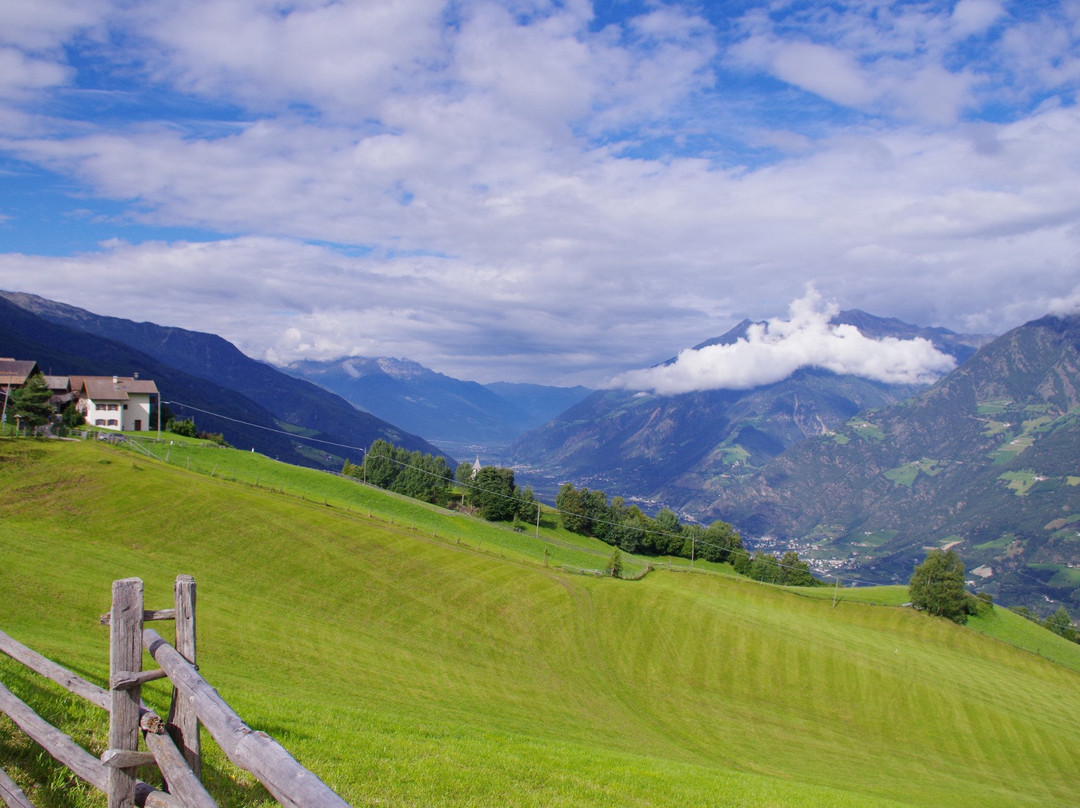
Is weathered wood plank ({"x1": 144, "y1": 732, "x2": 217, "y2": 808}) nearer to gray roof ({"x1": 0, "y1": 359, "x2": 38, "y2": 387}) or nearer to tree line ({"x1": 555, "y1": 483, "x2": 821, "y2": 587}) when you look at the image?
gray roof ({"x1": 0, "y1": 359, "x2": 38, "y2": 387})

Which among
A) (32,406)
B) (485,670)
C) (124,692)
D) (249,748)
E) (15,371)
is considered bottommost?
(485,670)

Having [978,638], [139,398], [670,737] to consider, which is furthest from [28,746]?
[139,398]

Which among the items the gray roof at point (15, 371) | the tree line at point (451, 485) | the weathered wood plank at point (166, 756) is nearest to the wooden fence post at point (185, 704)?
the weathered wood plank at point (166, 756)

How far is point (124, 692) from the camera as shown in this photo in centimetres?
673

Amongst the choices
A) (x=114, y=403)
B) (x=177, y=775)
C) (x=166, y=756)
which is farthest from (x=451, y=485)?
(x=177, y=775)

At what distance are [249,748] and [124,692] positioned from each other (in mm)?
2404

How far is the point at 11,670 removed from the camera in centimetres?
1217

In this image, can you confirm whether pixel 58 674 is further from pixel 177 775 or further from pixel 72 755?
pixel 177 775

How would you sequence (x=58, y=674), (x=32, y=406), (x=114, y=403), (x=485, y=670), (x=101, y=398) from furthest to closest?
(x=114, y=403)
(x=101, y=398)
(x=32, y=406)
(x=485, y=670)
(x=58, y=674)

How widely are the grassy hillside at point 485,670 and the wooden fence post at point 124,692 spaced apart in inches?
108

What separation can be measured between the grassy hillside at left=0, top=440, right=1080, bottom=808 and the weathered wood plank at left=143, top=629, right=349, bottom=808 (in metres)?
3.73

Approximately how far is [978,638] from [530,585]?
223ft

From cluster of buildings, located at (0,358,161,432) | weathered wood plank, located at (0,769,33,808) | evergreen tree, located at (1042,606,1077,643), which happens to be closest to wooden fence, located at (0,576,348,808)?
weathered wood plank, located at (0,769,33,808)

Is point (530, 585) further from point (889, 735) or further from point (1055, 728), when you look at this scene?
point (1055, 728)
